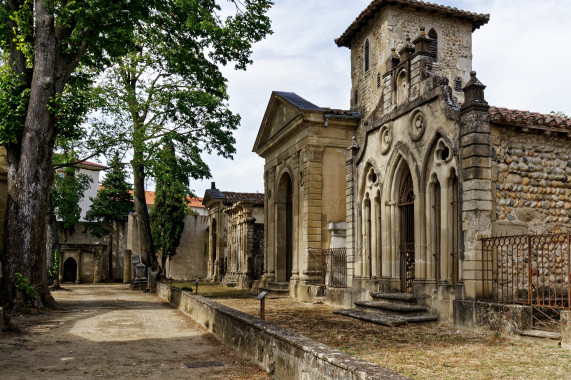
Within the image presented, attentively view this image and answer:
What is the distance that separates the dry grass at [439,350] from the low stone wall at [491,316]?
18 centimetres

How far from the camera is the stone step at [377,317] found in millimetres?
10391

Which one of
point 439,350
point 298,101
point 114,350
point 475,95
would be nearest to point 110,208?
point 298,101

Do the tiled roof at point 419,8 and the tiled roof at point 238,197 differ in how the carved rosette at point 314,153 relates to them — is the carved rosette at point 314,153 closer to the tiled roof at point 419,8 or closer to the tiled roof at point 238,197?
the tiled roof at point 419,8

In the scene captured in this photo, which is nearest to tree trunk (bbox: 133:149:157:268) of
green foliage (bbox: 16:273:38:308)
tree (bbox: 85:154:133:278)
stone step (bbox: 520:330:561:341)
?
tree (bbox: 85:154:133:278)

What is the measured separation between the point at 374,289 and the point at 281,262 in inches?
367

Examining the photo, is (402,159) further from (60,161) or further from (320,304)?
(60,161)

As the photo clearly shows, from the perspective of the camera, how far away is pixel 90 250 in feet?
115

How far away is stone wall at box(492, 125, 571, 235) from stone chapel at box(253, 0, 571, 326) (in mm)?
24

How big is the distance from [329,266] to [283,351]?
1137cm

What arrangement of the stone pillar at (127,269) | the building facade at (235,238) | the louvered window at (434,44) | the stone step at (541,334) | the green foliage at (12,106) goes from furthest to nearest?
the stone pillar at (127,269) < the building facade at (235,238) < the louvered window at (434,44) < the green foliage at (12,106) < the stone step at (541,334)

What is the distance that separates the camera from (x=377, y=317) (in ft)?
36.5

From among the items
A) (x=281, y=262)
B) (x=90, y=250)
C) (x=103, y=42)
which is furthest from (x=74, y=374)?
(x=90, y=250)

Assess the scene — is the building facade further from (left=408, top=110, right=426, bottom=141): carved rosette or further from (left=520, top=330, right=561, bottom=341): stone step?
(left=520, top=330, right=561, bottom=341): stone step

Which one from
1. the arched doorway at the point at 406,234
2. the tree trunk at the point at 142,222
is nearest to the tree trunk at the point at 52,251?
the tree trunk at the point at 142,222
